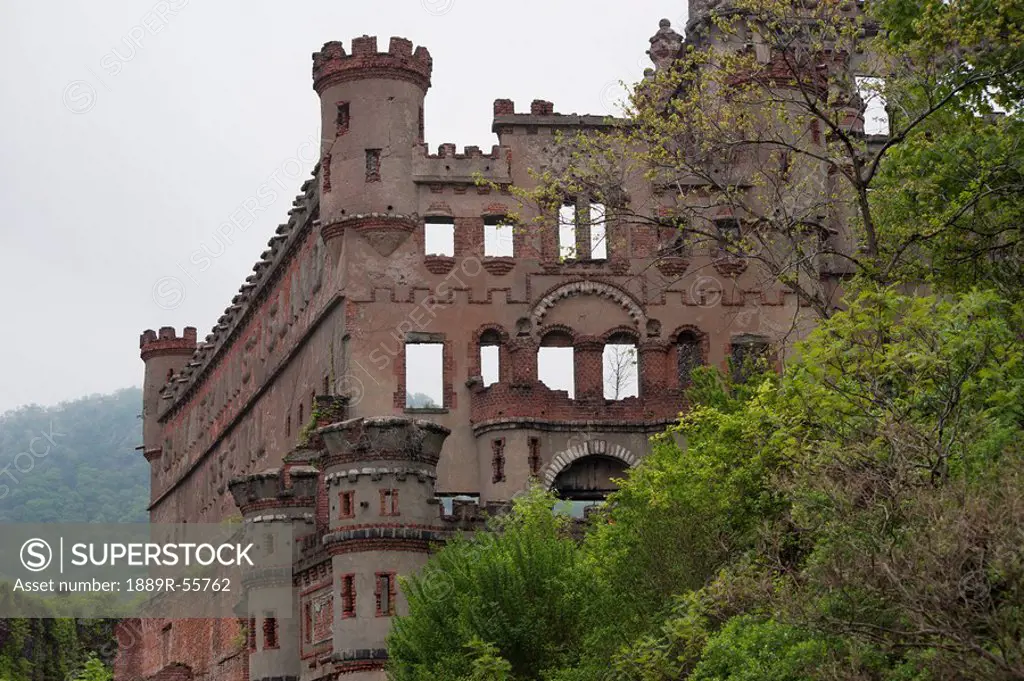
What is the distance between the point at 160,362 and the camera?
3706 inches

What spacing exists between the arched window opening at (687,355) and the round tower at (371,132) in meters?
8.68

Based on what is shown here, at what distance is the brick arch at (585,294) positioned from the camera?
2229 inches

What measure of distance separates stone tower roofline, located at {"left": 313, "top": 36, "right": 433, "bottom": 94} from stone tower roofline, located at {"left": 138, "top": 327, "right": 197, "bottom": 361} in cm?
3879

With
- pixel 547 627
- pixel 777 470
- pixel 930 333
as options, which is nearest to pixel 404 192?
pixel 547 627

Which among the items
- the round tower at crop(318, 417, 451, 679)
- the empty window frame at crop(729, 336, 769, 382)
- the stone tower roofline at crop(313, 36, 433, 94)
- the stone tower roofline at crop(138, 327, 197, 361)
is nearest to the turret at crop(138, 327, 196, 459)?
the stone tower roofline at crop(138, 327, 197, 361)

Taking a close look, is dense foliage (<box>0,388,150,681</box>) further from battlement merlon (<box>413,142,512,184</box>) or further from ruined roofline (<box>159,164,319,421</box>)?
battlement merlon (<box>413,142,512,184</box>)

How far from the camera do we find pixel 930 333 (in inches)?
1200

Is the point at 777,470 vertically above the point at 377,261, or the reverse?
the point at 377,261

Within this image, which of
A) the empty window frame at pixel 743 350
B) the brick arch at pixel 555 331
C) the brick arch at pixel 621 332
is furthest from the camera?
the brick arch at pixel 621 332

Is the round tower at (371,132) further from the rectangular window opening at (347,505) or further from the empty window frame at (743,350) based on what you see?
the rectangular window opening at (347,505)

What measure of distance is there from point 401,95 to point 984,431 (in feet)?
104

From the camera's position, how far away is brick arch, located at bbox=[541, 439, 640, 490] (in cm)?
5484

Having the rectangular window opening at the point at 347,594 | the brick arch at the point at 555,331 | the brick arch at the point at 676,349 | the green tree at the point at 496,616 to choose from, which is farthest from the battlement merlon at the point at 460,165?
the green tree at the point at 496,616

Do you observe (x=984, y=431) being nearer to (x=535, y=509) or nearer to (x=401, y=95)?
(x=535, y=509)
